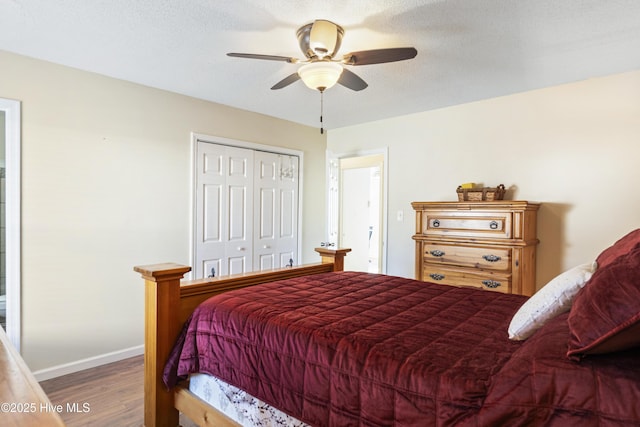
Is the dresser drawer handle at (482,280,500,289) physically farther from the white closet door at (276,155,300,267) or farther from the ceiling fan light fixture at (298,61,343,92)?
the white closet door at (276,155,300,267)

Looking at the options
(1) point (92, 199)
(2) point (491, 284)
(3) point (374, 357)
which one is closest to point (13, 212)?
(1) point (92, 199)

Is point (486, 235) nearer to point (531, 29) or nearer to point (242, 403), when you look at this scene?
point (531, 29)

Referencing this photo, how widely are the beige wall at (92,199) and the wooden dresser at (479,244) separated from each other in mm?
2414

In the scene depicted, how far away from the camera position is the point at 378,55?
6.52 ft

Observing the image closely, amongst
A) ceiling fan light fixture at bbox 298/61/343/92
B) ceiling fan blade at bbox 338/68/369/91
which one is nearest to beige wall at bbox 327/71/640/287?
ceiling fan blade at bbox 338/68/369/91

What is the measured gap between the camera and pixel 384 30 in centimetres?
219

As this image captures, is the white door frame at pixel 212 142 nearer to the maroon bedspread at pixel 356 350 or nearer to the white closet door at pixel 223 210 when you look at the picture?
the white closet door at pixel 223 210

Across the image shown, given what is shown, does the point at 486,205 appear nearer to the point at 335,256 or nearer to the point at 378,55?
the point at 335,256

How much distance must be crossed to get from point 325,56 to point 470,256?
2.14 m

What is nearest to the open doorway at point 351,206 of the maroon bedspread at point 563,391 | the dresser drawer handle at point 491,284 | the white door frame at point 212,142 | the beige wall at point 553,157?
the white door frame at point 212,142

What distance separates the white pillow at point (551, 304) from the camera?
4.13 feet

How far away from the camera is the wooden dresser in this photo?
2.95 m

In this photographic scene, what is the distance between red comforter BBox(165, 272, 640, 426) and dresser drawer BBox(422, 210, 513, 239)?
3.69 ft

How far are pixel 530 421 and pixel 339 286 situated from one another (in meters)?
1.41
